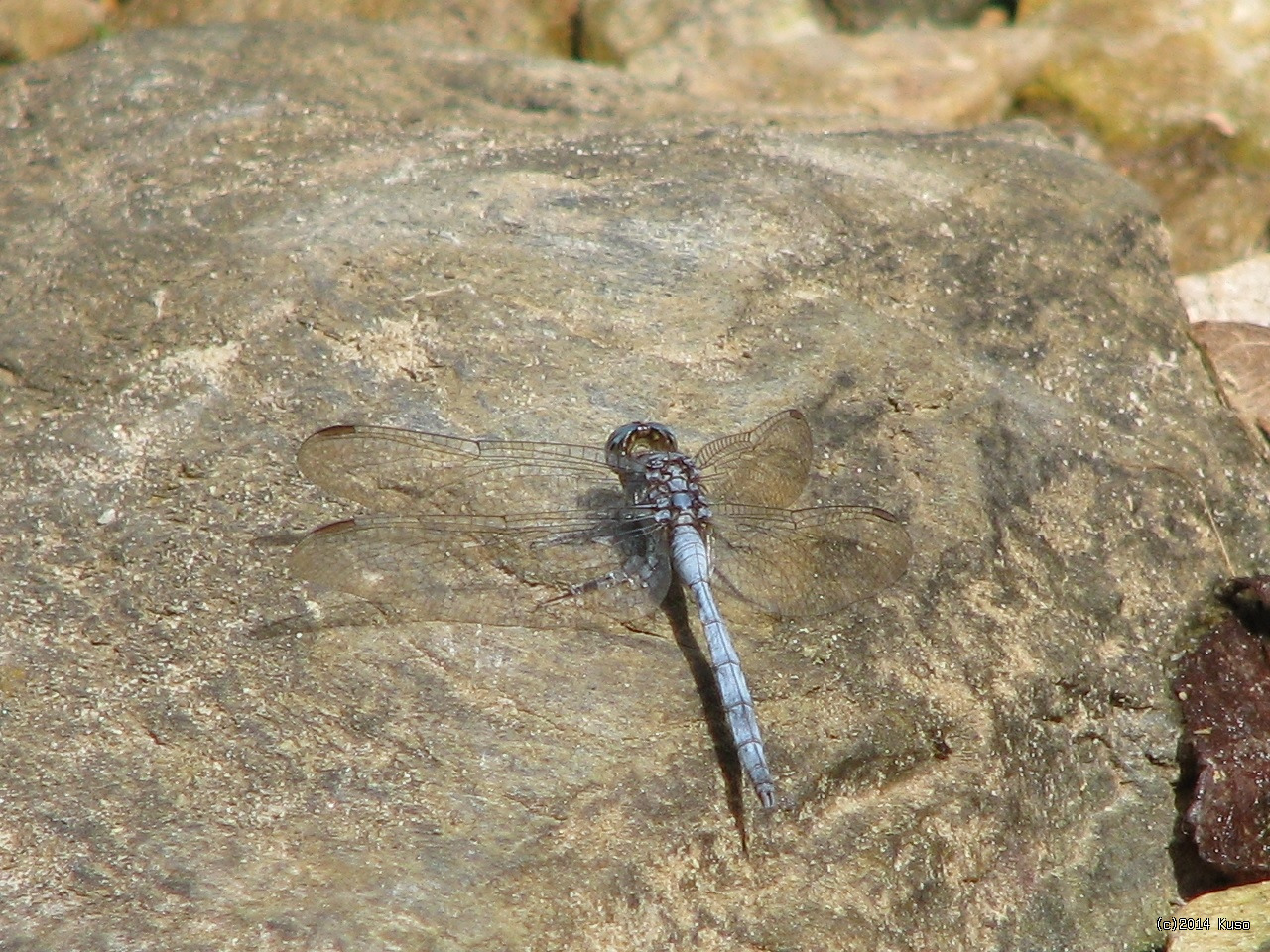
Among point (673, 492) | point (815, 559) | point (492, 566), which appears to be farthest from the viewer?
point (673, 492)

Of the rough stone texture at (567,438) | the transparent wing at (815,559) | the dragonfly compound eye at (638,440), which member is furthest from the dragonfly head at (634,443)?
the transparent wing at (815,559)

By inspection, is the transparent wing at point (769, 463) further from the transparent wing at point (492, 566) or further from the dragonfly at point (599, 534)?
the transparent wing at point (492, 566)

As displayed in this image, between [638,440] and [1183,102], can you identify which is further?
[1183,102]

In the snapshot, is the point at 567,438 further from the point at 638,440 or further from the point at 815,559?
the point at 815,559

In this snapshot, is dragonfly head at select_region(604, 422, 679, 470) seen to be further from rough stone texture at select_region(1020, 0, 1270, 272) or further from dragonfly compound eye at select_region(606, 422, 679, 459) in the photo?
rough stone texture at select_region(1020, 0, 1270, 272)

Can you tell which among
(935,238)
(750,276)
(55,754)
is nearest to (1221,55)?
(935,238)

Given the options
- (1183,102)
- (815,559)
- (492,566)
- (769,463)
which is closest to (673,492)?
(769,463)

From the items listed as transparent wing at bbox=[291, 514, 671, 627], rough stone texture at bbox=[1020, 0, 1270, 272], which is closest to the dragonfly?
transparent wing at bbox=[291, 514, 671, 627]
